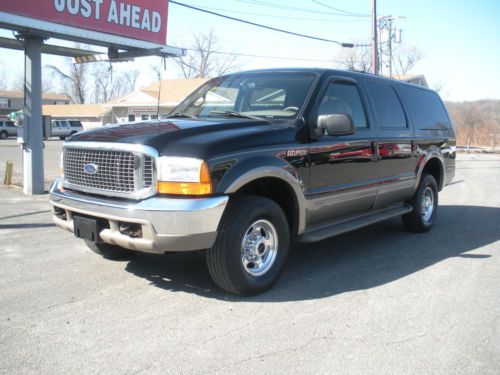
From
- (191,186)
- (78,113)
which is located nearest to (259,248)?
(191,186)

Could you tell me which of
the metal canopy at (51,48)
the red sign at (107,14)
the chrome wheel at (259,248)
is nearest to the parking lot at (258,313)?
the chrome wheel at (259,248)

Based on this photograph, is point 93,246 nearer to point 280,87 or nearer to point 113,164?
point 113,164

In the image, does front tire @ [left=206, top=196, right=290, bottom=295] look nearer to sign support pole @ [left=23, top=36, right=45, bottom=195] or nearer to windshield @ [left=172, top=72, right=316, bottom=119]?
windshield @ [left=172, top=72, right=316, bottom=119]

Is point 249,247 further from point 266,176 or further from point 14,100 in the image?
point 14,100

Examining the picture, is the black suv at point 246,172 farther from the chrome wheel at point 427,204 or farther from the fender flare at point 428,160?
the chrome wheel at point 427,204

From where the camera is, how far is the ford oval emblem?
4168mm

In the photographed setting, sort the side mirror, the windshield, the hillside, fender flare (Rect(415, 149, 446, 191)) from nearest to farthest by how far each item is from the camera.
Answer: the side mirror < the windshield < fender flare (Rect(415, 149, 446, 191)) < the hillside

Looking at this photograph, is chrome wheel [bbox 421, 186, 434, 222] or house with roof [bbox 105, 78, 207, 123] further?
house with roof [bbox 105, 78, 207, 123]

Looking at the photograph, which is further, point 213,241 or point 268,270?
point 268,270

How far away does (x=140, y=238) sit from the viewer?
381cm

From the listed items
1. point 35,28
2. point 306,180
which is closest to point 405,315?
point 306,180

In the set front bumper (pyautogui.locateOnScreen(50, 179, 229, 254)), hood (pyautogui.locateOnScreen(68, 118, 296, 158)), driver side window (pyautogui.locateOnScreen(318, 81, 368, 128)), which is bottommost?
front bumper (pyautogui.locateOnScreen(50, 179, 229, 254))

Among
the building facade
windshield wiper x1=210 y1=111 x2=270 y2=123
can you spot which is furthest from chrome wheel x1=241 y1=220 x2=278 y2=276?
the building facade

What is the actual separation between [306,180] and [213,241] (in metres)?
1.24
